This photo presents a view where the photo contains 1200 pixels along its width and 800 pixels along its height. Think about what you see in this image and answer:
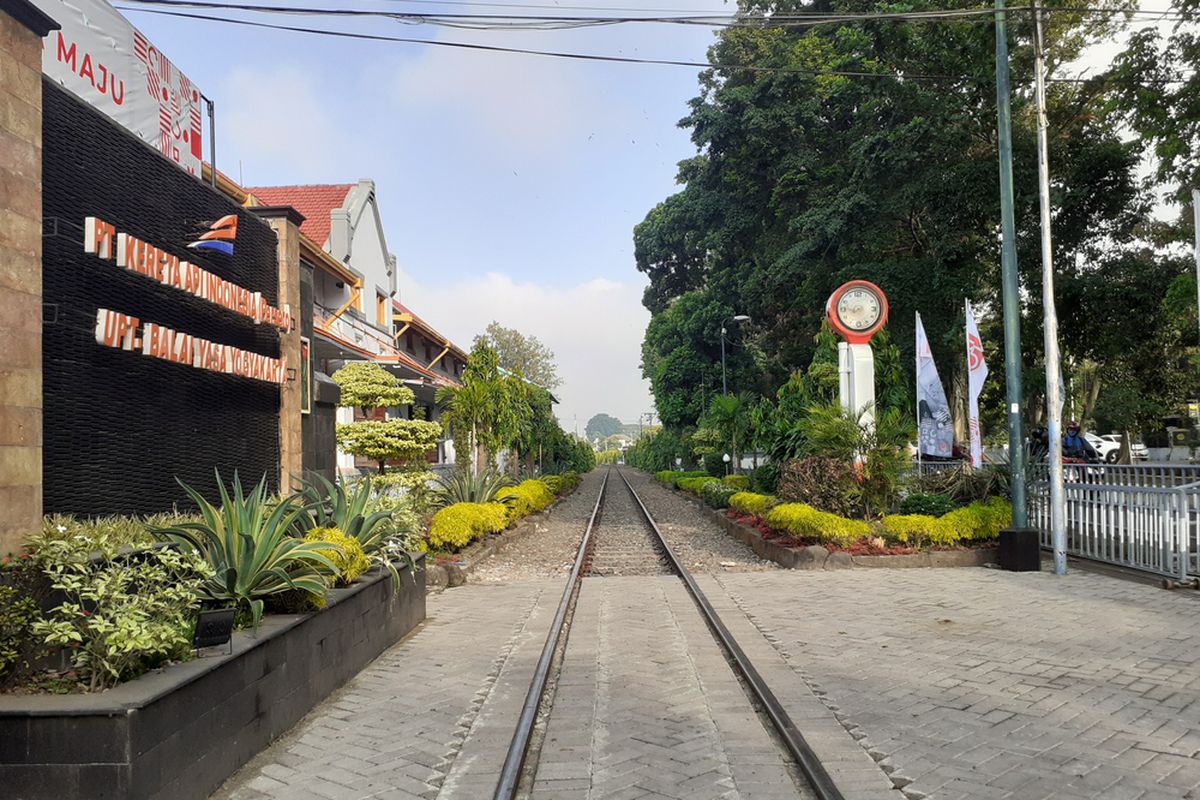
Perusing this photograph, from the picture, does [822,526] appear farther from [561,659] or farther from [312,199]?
[312,199]

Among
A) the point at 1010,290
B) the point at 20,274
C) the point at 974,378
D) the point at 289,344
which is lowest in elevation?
the point at 974,378

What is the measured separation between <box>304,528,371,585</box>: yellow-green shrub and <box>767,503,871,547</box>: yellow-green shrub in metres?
7.68

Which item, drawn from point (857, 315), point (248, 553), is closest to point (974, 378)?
point (857, 315)

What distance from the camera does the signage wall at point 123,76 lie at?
30.7 feet

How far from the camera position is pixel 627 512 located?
26750mm

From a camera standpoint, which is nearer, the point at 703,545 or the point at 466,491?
the point at 703,545

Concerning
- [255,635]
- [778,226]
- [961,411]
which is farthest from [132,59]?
[961,411]

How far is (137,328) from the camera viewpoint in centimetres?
781

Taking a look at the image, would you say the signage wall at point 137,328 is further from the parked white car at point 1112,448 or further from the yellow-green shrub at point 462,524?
the parked white car at point 1112,448

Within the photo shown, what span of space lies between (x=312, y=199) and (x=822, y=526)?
2057 centimetres

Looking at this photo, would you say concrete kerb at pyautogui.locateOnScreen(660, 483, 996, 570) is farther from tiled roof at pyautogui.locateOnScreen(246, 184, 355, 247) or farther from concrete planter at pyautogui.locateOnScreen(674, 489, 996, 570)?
tiled roof at pyautogui.locateOnScreen(246, 184, 355, 247)

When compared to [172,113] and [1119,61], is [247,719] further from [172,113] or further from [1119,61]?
[1119,61]

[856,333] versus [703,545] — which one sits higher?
[856,333]

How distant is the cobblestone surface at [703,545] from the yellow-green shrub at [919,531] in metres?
1.79
